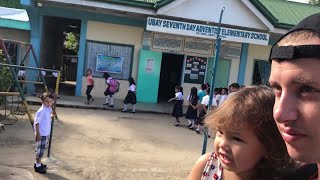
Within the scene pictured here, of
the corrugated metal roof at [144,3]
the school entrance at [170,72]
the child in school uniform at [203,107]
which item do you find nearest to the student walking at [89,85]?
the corrugated metal roof at [144,3]

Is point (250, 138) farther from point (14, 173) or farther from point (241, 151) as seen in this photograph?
point (14, 173)

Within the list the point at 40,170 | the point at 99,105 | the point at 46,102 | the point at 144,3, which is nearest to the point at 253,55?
the point at 144,3

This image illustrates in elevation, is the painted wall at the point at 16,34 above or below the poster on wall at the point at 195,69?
above

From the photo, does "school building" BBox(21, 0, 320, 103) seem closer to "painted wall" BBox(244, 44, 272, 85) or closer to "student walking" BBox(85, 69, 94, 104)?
"painted wall" BBox(244, 44, 272, 85)

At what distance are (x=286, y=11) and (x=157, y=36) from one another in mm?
6469

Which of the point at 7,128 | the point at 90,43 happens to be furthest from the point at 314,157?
the point at 90,43

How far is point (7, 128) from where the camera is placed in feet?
27.6

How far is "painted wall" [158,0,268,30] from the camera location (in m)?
13.1

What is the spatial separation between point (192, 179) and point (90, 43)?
1235cm

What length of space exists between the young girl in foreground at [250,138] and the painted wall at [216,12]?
450 inches

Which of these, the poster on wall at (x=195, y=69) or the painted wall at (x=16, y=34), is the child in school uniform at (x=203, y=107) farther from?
the painted wall at (x=16, y=34)

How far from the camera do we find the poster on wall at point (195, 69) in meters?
14.5

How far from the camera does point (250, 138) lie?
1549 millimetres

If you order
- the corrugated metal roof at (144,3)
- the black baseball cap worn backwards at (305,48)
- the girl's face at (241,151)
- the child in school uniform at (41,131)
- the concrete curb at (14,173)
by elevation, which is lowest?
the concrete curb at (14,173)
